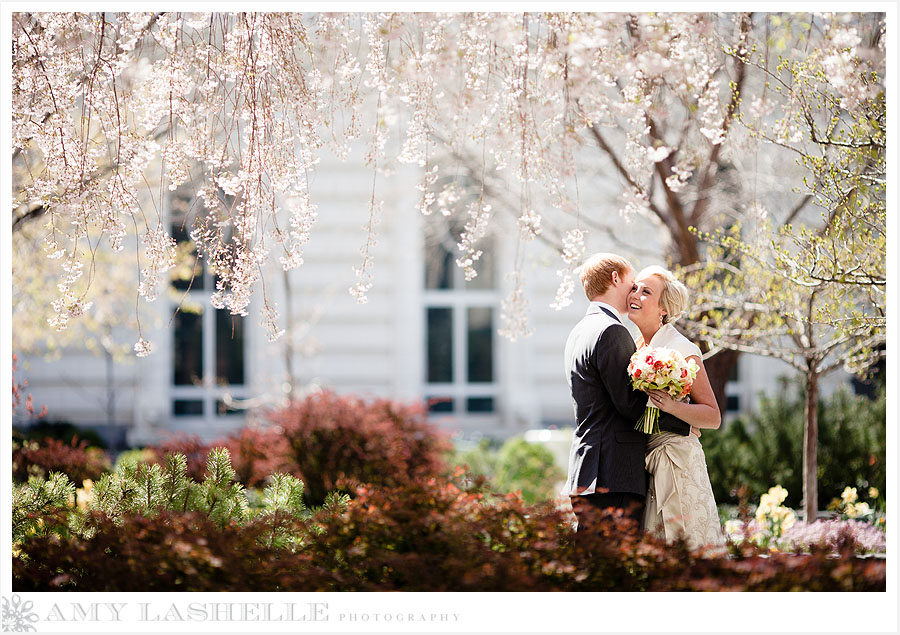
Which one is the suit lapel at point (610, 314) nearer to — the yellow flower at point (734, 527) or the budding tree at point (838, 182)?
the budding tree at point (838, 182)

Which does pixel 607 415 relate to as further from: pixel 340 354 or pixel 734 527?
pixel 340 354

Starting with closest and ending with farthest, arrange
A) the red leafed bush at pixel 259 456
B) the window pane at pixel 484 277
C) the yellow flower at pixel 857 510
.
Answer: the yellow flower at pixel 857 510 → the red leafed bush at pixel 259 456 → the window pane at pixel 484 277

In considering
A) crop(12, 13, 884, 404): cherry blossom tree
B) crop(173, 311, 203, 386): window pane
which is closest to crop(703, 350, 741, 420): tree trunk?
crop(12, 13, 884, 404): cherry blossom tree

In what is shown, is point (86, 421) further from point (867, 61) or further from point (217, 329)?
point (867, 61)

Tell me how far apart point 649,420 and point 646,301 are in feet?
1.81

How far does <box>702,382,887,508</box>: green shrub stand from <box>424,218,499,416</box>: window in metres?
4.50

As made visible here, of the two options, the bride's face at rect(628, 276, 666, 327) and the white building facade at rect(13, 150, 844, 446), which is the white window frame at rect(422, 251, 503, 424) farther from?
the bride's face at rect(628, 276, 666, 327)

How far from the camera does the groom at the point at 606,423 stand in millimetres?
3463

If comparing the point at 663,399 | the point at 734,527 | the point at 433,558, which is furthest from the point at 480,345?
the point at 433,558

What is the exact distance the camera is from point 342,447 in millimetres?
6523

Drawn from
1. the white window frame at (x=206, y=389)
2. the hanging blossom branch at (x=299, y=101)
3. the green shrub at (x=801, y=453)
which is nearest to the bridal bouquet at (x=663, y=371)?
the hanging blossom branch at (x=299, y=101)

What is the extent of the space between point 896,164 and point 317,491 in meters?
4.55

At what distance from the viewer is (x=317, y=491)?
6.48 metres

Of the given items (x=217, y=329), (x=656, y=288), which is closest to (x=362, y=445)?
(x=656, y=288)
